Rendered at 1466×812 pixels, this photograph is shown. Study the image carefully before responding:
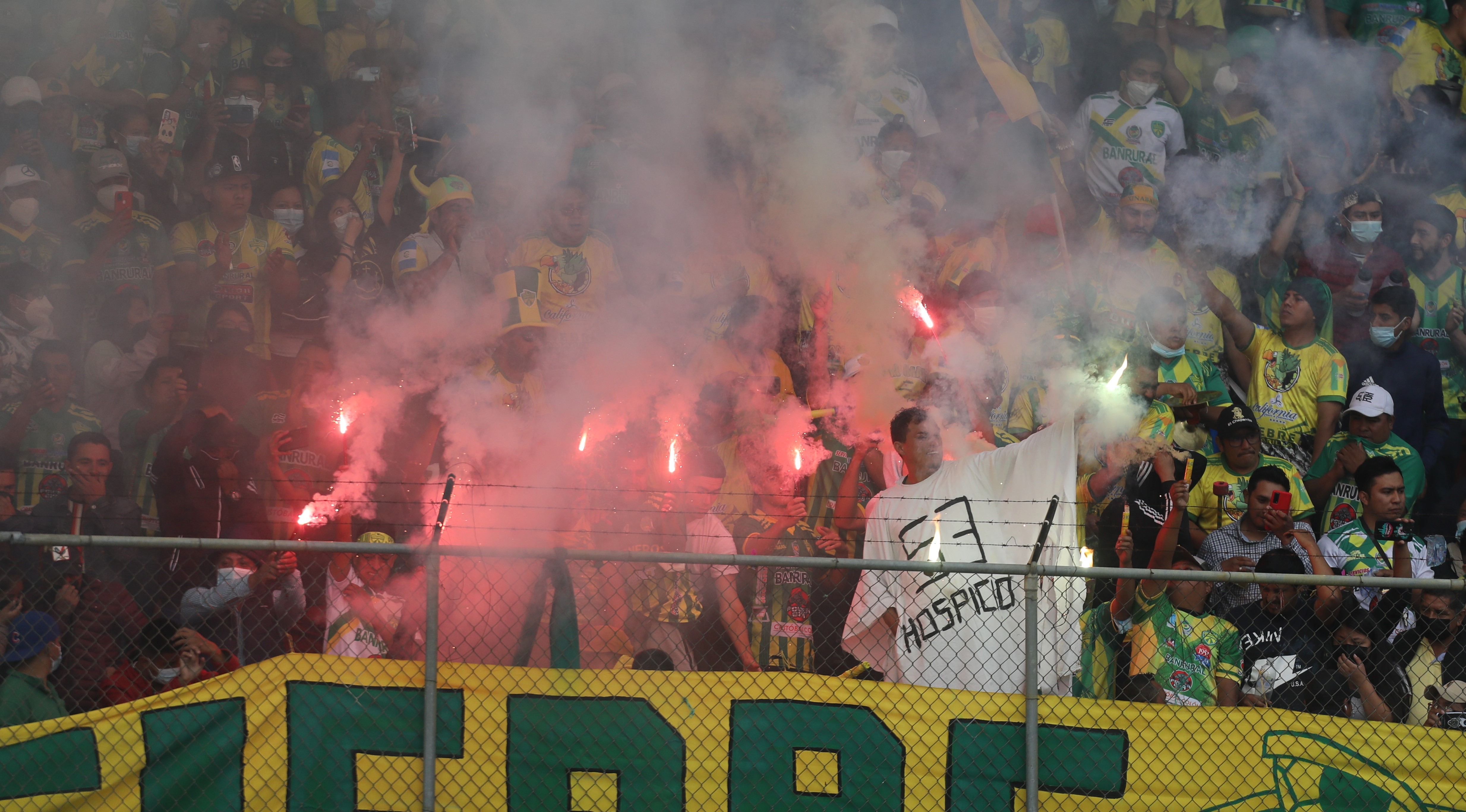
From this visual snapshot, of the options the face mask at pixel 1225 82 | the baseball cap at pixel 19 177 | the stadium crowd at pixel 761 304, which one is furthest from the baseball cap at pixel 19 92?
the face mask at pixel 1225 82

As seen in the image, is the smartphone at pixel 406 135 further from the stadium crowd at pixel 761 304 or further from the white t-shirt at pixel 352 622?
the white t-shirt at pixel 352 622

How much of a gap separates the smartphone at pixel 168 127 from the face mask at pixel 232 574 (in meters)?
3.36

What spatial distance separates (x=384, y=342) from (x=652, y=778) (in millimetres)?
3361

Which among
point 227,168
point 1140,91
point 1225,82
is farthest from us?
point 1225,82

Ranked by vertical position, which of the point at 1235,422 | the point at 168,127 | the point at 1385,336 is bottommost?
the point at 1235,422

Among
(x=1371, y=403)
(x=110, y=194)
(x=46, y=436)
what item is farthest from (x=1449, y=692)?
(x=110, y=194)

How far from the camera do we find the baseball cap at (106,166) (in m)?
7.09

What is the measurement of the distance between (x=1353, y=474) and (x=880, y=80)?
3462mm

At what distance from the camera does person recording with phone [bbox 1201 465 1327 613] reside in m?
5.48

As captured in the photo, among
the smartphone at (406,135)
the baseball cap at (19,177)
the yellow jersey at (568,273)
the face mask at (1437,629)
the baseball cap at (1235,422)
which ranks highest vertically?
the smartphone at (406,135)

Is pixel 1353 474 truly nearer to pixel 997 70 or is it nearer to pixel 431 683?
pixel 997 70

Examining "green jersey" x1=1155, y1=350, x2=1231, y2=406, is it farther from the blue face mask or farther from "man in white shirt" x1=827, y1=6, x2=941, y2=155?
"man in white shirt" x1=827, y1=6, x2=941, y2=155

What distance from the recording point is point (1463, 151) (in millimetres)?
7941

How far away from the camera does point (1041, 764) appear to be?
4074 millimetres
